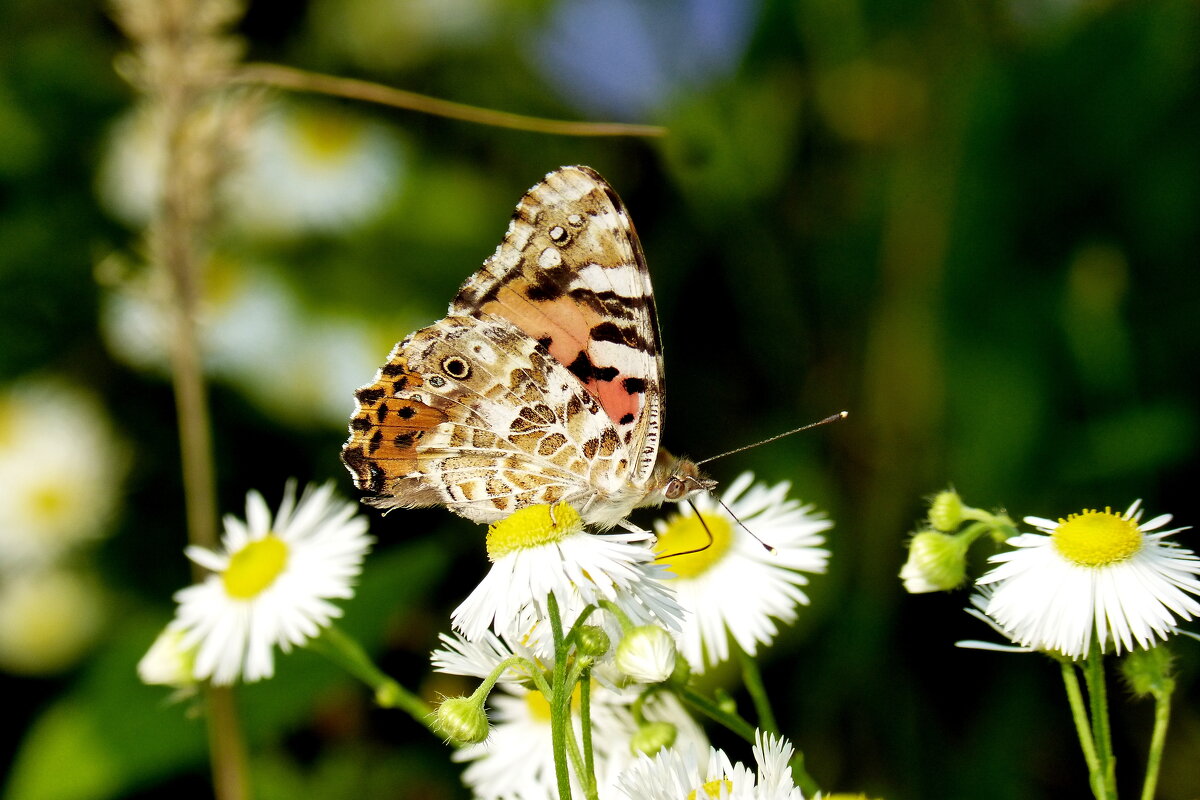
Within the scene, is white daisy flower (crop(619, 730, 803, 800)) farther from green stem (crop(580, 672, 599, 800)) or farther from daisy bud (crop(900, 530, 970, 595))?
daisy bud (crop(900, 530, 970, 595))

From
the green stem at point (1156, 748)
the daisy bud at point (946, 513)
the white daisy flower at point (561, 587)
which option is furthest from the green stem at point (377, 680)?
the green stem at point (1156, 748)

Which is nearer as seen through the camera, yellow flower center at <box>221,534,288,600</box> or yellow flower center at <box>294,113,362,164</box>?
yellow flower center at <box>221,534,288,600</box>

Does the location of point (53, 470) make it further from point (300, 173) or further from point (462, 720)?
point (462, 720)

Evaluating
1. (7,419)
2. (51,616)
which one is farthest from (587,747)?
(7,419)

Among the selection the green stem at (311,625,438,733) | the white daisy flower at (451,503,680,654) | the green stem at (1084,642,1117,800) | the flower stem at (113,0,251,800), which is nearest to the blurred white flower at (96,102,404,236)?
the flower stem at (113,0,251,800)

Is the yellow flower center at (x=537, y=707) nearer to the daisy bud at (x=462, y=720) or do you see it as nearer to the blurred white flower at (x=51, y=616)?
the daisy bud at (x=462, y=720)
